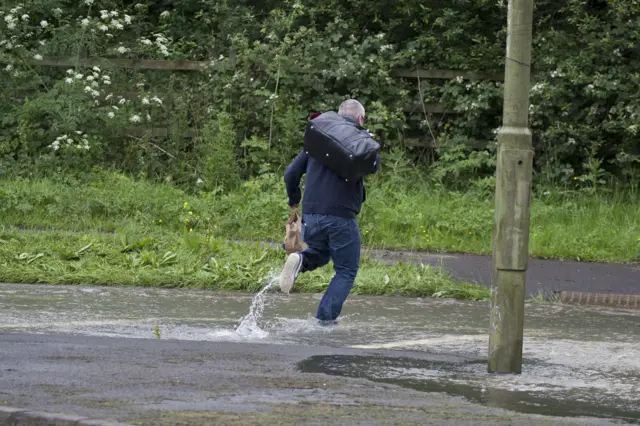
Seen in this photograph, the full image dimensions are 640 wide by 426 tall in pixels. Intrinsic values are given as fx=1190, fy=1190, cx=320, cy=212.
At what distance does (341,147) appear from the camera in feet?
27.3

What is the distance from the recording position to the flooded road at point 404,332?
6.52 meters

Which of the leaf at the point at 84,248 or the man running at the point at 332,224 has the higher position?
the man running at the point at 332,224

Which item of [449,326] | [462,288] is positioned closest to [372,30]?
[462,288]

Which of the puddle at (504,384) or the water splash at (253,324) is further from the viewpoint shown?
the water splash at (253,324)

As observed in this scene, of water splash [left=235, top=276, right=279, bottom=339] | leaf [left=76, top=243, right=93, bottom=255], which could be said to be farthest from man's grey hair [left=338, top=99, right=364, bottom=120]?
leaf [left=76, top=243, right=93, bottom=255]

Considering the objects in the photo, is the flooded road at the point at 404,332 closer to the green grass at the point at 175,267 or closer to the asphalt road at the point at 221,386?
the asphalt road at the point at 221,386

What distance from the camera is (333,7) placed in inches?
701

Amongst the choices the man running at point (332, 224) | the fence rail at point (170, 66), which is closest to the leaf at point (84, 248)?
the man running at point (332, 224)

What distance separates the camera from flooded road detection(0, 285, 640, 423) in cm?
652

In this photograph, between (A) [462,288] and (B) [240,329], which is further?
(A) [462,288]

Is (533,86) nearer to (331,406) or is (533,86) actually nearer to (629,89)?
(629,89)

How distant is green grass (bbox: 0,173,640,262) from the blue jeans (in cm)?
393

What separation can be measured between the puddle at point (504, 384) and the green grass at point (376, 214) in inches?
211

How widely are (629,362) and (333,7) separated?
1125cm
